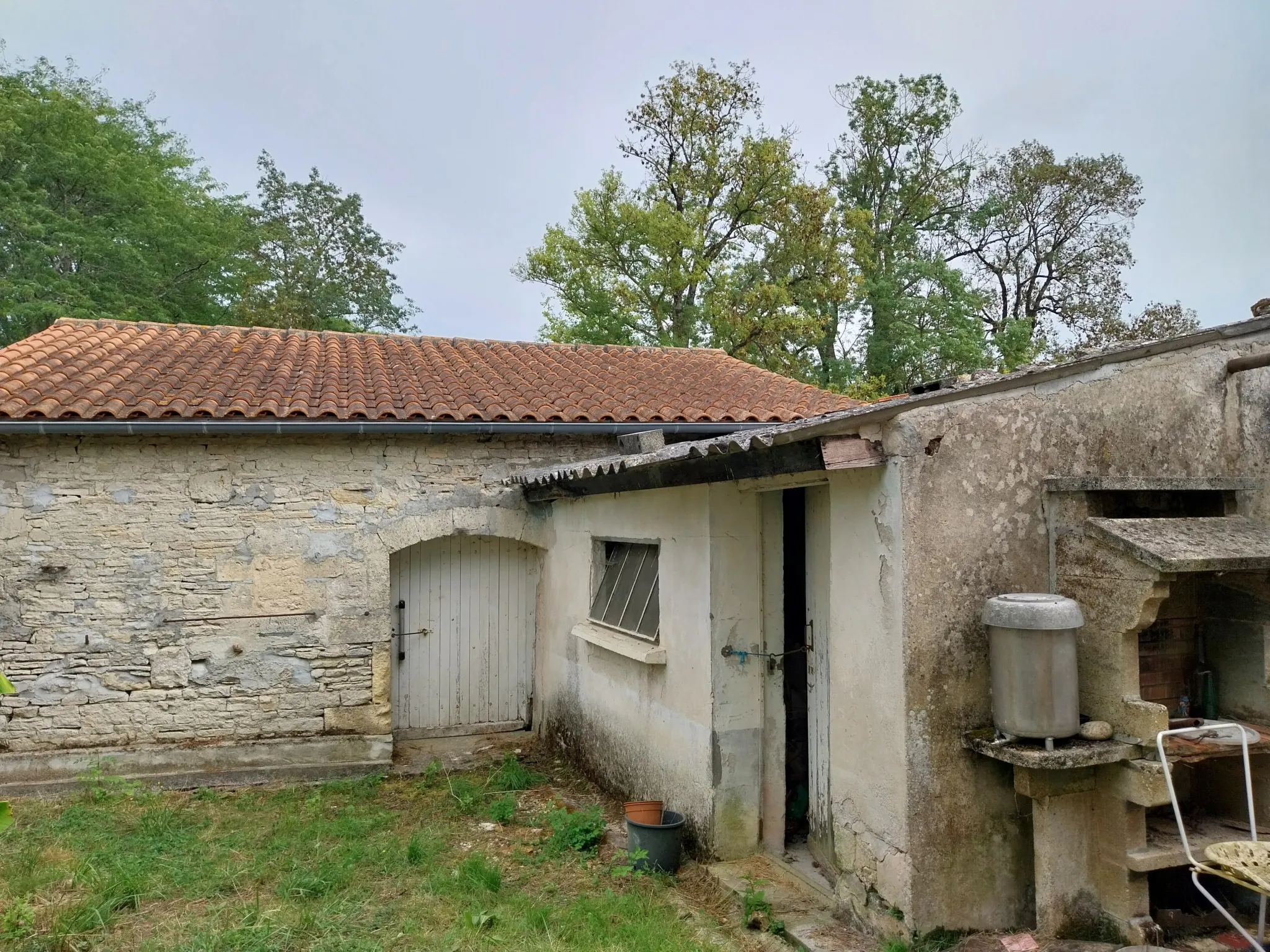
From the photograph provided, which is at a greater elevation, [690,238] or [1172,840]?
[690,238]

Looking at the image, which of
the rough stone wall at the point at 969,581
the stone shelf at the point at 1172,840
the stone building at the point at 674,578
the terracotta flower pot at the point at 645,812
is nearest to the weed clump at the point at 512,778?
the stone building at the point at 674,578

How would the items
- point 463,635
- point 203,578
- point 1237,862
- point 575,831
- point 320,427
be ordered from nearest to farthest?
point 1237,862, point 575,831, point 320,427, point 203,578, point 463,635

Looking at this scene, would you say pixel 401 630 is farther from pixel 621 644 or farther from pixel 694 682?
pixel 694 682

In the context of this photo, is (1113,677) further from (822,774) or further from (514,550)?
(514,550)

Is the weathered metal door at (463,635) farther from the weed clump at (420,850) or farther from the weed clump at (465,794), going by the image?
the weed clump at (420,850)

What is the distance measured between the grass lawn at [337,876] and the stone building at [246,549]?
2.05 ft

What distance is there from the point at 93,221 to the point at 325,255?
7.56 meters

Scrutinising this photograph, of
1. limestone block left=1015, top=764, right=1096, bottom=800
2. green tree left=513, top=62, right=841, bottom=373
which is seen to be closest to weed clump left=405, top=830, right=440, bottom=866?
limestone block left=1015, top=764, right=1096, bottom=800

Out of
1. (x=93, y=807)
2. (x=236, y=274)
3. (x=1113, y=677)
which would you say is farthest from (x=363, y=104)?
(x=1113, y=677)

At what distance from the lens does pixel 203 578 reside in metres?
6.80

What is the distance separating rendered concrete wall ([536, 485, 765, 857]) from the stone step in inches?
6.4

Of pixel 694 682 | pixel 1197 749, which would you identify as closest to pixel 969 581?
pixel 1197 749

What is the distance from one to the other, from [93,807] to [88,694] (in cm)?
112

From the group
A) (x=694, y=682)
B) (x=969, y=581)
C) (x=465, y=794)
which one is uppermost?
(x=969, y=581)
